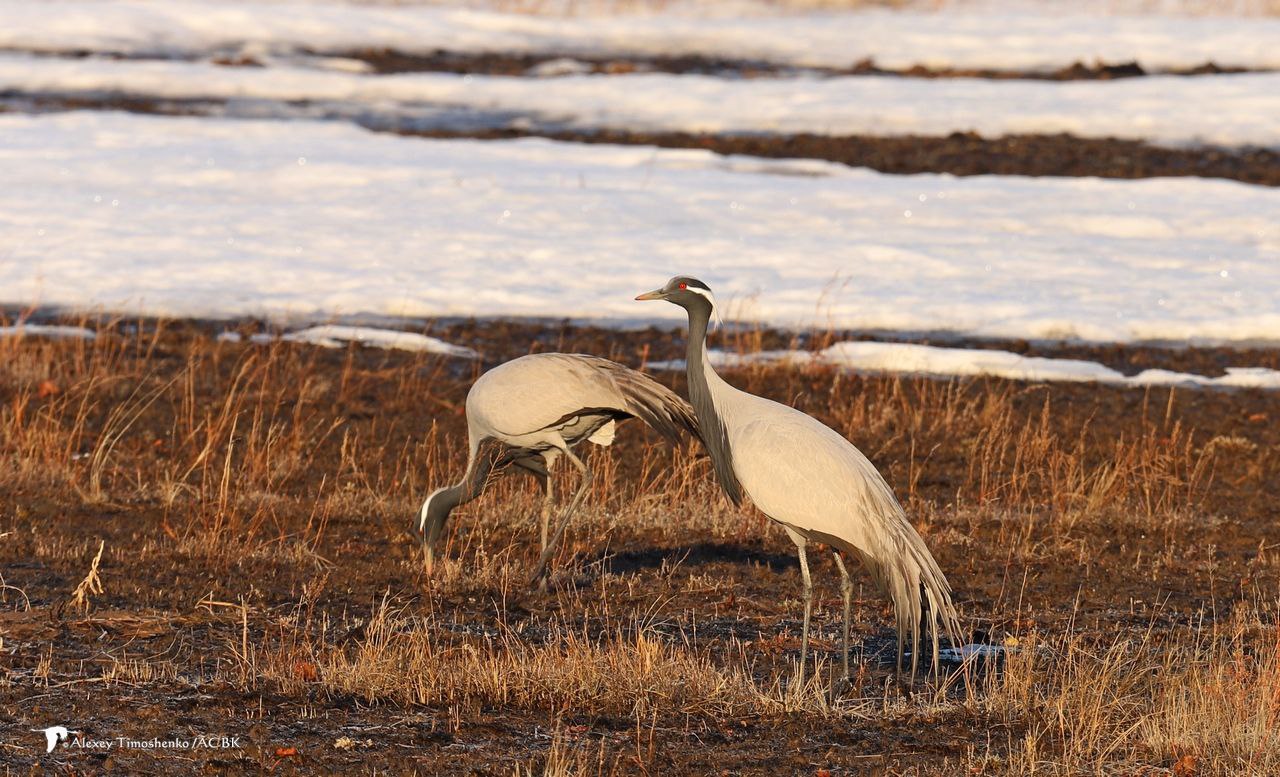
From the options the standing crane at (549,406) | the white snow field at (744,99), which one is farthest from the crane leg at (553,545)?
the white snow field at (744,99)

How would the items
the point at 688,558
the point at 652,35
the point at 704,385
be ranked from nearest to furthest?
the point at 704,385 < the point at 688,558 < the point at 652,35

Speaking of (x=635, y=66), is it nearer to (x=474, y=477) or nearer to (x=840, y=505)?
(x=474, y=477)

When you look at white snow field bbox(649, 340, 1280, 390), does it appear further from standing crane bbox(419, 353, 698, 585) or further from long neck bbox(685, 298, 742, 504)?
long neck bbox(685, 298, 742, 504)

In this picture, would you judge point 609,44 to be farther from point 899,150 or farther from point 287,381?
point 287,381

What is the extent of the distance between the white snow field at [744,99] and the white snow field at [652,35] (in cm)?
158

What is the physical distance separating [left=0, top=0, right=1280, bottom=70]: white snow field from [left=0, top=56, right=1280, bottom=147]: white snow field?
5.18 feet

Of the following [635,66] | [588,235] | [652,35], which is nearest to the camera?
[588,235]

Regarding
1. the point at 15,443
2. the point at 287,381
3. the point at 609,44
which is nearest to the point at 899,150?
the point at 609,44

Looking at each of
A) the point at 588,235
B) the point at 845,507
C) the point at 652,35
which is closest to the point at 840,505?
the point at 845,507

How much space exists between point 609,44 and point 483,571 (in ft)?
73.2

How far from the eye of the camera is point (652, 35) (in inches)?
1166

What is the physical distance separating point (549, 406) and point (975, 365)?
20.1 ft

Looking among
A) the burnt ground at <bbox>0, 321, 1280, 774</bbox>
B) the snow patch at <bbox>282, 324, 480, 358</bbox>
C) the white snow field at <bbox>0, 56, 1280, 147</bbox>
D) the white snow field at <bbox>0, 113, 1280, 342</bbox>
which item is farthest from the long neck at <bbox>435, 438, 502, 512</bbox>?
the white snow field at <bbox>0, 56, 1280, 147</bbox>

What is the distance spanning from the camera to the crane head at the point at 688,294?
6.64 metres
